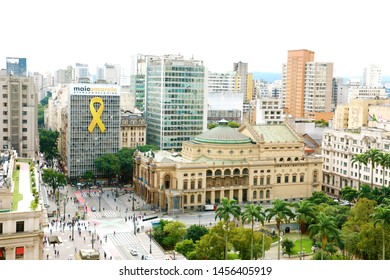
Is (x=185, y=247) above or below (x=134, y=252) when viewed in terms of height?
above

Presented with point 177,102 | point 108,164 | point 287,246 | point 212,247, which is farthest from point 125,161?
point 212,247

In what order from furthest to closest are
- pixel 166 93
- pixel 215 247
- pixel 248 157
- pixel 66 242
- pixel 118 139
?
1. pixel 166 93
2. pixel 118 139
3. pixel 248 157
4. pixel 66 242
5. pixel 215 247

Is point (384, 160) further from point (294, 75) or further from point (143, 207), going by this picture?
point (294, 75)

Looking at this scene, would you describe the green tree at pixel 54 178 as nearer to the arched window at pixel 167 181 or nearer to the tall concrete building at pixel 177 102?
the arched window at pixel 167 181

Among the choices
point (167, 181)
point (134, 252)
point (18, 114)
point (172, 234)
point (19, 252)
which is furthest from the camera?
point (167, 181)

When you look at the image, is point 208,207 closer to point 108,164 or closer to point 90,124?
point 108,164

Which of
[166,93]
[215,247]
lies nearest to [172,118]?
[166,93]

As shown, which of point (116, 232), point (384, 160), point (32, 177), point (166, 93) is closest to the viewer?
point (32, 177)

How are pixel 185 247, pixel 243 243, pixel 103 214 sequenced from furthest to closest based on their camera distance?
pixel 103 214
pixel 185 247
pixel 243 243
